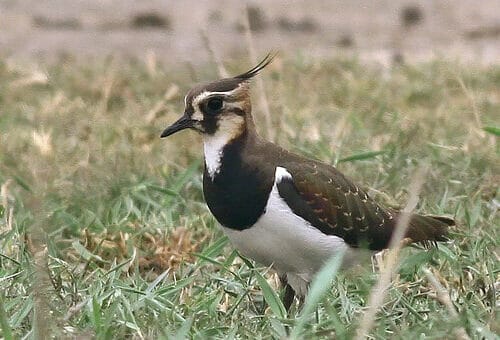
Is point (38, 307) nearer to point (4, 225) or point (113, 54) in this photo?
point (4, 225)

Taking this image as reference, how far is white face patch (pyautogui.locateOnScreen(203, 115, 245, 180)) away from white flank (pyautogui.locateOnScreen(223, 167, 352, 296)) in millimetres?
216

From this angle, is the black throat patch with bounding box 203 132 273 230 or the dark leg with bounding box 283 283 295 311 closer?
the black throat patch with bounding box 203 132 273 230

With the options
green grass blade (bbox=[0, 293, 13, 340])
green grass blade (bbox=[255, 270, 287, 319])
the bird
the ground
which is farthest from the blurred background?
green grass blade (bbox=[0, 293, 13, 340])

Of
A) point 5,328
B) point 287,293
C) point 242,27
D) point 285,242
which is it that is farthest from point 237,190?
point 242,27

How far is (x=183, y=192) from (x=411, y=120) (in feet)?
6.02

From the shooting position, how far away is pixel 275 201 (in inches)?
168

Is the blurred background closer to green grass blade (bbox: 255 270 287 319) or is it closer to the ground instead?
the ground

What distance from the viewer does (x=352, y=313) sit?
4.00m

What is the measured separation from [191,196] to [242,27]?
456 centimetres

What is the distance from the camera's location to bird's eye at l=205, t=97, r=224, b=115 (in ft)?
14.6

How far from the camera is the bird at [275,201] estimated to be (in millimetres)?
4246

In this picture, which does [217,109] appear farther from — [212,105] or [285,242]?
[285,242]

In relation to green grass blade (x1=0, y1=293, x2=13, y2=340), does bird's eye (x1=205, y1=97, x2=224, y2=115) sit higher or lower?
higher

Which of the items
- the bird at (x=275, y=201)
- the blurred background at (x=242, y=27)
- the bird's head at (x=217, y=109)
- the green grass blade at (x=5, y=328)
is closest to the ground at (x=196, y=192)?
the green grass blade at (x=5, y=328)
